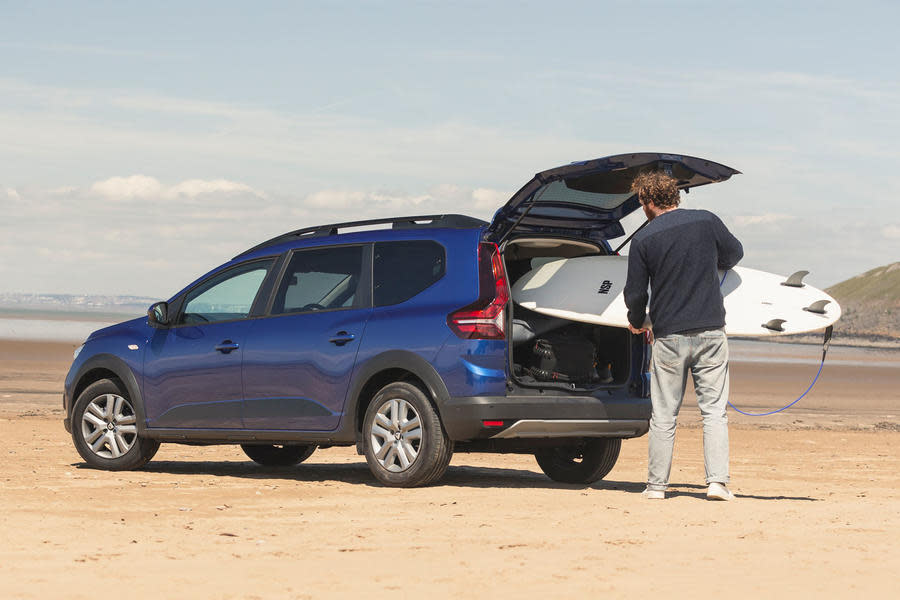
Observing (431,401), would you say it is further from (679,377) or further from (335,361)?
(679,377)

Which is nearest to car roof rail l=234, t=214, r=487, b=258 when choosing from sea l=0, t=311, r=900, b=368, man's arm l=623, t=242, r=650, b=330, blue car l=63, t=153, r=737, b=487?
blue car l=63, t=153, r=737, b=487

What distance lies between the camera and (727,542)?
6.37 metres

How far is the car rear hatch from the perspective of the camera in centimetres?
836

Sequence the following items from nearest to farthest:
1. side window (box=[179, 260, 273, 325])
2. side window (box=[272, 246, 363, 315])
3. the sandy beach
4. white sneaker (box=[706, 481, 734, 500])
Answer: the sandy beach, white sneaker (box=[706, 481, 734, 500]), side window (box=[272, 246, 363, 315]), side window (box=[179, 260, 273, 325])

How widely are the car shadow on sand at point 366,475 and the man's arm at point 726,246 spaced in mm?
1559

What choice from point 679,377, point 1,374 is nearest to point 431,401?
point 679,377

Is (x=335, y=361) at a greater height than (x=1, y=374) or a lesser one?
greater

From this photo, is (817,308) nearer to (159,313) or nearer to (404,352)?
(404,352)

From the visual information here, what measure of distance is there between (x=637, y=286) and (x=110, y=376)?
15.7 ft

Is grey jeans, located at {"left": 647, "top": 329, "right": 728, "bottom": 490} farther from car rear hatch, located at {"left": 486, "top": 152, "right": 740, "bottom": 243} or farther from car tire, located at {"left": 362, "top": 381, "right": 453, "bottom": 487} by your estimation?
car tire, located at {"left": 362, "top": 381, "right": 453, "bottom": 487}

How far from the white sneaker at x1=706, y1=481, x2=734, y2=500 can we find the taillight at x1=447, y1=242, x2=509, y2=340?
5.39 ft

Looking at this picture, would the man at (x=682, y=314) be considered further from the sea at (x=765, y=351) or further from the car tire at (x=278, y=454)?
the sea at (x=765, y=351)

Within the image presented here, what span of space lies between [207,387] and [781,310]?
14.0 ft

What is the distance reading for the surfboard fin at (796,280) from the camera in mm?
9039
